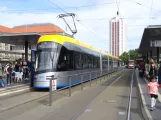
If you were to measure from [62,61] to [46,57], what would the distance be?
110 centimetres

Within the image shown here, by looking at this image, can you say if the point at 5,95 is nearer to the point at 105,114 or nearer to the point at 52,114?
the point at 52,114

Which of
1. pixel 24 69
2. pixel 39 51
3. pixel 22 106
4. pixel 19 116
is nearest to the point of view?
pixel 19 116

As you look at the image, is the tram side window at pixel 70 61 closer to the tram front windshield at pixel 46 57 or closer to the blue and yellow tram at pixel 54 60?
the blue and yellow tram at pixel 54 60

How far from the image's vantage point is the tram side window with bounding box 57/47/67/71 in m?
17.0

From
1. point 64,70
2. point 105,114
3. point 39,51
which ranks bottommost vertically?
point 105,114

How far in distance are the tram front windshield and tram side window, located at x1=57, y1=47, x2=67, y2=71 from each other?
407 millimetres

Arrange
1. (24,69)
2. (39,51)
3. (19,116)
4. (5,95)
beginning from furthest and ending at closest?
(24,69)
(39,51)
(5,95)
(19,116)

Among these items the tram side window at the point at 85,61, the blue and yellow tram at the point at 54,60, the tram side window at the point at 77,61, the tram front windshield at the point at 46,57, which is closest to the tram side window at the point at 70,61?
the blue and yellow tram at the point at 54,60

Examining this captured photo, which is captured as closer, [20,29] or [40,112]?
[40,112]

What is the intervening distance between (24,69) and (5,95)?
31.8 feet

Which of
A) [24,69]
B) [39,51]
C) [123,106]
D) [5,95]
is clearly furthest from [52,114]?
[24,69]

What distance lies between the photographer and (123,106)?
11609mm

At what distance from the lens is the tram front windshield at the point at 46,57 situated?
54.1 ft

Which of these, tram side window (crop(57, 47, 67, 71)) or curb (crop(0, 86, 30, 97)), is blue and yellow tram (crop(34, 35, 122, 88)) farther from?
curb (crop(0, 86, 30, 97))
